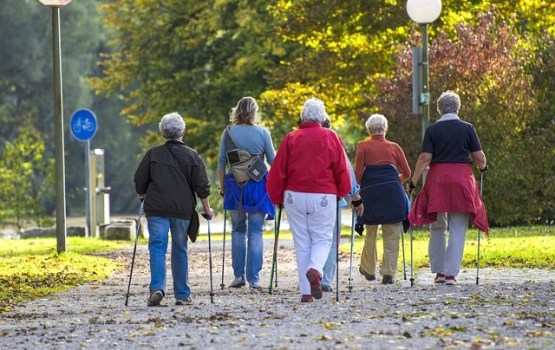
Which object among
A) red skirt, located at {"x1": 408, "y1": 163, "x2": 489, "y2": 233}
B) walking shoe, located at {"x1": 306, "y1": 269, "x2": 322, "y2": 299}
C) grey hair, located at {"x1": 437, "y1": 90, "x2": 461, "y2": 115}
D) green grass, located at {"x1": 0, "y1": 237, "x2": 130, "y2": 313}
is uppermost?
grey hair, located at {"x1": 437, "y1": 90, "x2": 461, "y2": 115}

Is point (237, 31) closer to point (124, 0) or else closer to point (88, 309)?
point (124, 0)

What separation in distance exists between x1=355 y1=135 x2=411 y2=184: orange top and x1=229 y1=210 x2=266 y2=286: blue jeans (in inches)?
50.0

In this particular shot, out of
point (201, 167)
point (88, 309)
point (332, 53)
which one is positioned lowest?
point (88, 309)

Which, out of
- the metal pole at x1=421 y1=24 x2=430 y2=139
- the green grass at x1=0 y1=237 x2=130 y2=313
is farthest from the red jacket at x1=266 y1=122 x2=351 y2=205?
the metal pole at x1=421 y1=24 x2=430 y2=139

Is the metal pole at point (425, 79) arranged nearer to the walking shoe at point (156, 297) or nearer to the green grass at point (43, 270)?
the green grass at point (43, 270)

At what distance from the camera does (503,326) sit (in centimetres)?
1036

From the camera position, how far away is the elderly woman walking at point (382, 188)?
1584cm

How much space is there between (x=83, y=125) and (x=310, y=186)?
19.3m

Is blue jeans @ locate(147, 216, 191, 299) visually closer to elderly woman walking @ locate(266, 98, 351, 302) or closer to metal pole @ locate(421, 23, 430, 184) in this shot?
elderly woman walking @ locate(266, 98, 351, 302)

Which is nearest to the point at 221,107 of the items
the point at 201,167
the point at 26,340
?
the point at 201,167

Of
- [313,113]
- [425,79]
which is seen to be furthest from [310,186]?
[425,79]

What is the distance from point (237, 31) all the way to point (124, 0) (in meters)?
4.44

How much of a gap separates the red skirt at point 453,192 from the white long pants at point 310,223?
194 cm

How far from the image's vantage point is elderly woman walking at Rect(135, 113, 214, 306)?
533 inches
